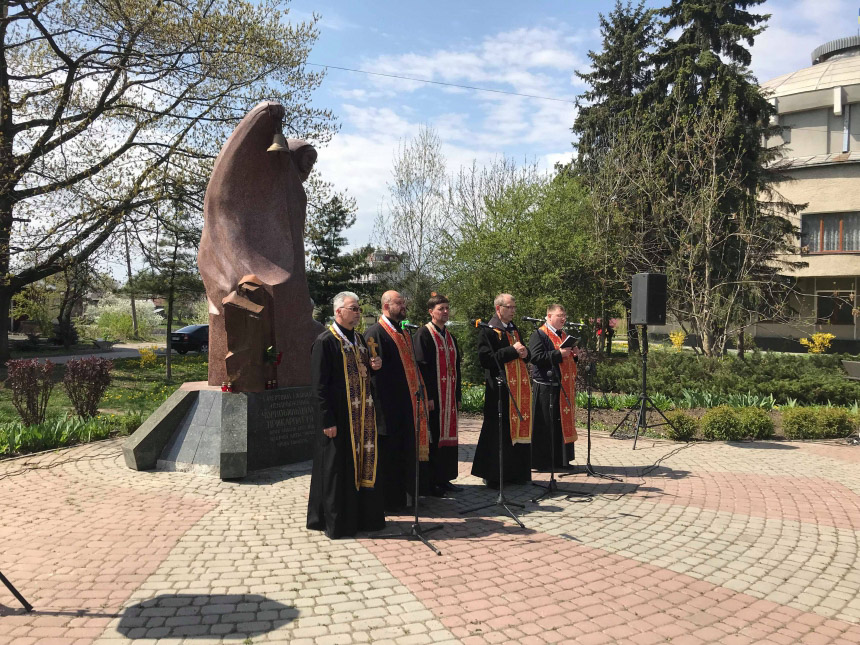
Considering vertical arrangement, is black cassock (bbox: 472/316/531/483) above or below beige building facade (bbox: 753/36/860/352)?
below

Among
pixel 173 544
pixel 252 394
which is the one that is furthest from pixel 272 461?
pixel 173 544

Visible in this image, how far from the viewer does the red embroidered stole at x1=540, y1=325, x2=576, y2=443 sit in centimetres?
732

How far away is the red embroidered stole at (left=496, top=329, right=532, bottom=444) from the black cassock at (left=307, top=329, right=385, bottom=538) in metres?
2.04

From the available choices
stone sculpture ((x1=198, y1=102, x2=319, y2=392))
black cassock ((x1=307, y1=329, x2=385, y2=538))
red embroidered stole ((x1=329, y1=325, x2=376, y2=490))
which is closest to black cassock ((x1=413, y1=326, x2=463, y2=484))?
red embroidered stole ((x1=329, y1=325, x2=376, y2=490))

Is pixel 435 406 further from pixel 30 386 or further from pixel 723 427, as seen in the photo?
pixel 30 386

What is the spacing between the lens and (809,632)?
11.6 ft

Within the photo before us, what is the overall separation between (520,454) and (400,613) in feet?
10.8

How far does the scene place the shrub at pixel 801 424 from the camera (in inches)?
384

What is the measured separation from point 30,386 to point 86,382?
818 mm

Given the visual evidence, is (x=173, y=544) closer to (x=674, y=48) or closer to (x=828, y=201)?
(x=674, y=48)

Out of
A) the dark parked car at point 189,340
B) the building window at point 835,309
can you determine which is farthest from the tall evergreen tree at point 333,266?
the building window at point 835,309

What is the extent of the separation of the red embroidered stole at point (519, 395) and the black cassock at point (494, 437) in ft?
0.15

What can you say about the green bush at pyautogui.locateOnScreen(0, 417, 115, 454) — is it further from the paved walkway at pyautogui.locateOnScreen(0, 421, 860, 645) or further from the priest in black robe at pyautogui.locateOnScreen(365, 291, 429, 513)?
the priest in black robe at pyautogui.locateOnScreen(365, 291, 429, 513)

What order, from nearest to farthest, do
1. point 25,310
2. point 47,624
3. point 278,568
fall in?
1. point 47,624
2. point 278,568
3. point 25,310
